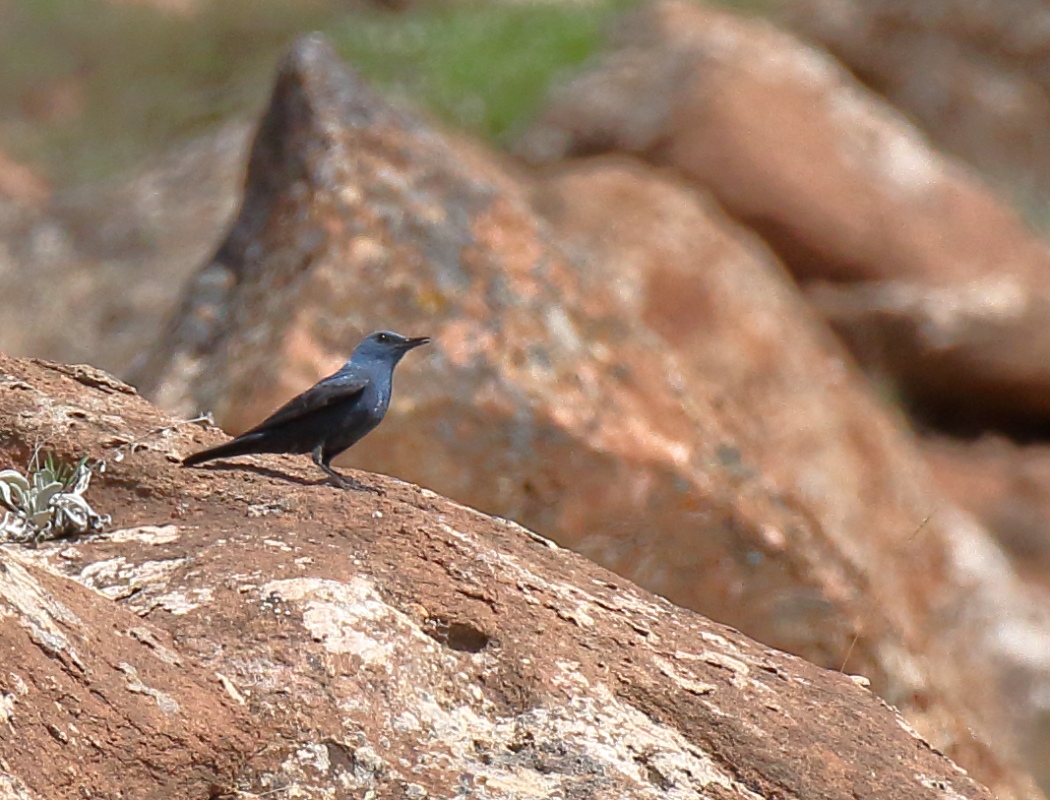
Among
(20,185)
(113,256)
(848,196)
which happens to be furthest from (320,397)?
(20,185)

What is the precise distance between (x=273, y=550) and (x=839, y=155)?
338 inches

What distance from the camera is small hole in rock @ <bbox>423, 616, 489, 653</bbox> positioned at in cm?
341

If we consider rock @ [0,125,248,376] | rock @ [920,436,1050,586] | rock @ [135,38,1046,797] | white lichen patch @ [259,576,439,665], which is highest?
white lichen patch @ [259,576,439,665]

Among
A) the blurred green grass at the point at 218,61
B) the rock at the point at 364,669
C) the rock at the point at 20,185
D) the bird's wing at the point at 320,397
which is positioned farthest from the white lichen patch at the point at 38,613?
the rock at the point at 20,185

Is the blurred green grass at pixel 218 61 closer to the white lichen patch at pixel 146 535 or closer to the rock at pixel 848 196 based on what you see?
the rock at pixel 848 196

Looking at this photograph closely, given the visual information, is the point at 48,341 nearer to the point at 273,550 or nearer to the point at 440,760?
the point at 273,550

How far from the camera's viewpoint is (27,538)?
3.61 m

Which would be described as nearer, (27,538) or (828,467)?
(27,538)

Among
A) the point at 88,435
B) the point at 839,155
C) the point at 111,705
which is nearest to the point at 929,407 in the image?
the point at 839,155

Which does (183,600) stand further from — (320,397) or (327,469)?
(320,397)

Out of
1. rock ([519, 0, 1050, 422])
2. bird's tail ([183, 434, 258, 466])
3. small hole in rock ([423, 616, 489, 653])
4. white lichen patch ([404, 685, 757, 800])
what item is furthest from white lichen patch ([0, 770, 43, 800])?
rock ([519, 0, 1050, 422])

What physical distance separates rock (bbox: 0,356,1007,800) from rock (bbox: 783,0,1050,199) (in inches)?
471

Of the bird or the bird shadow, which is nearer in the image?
the bird shadow

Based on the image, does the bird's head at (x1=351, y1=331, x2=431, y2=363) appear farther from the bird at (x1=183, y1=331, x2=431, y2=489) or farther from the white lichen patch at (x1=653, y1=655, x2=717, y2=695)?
the white lichen patch at (x1=653, y1=655, x2=717, y2=695)
